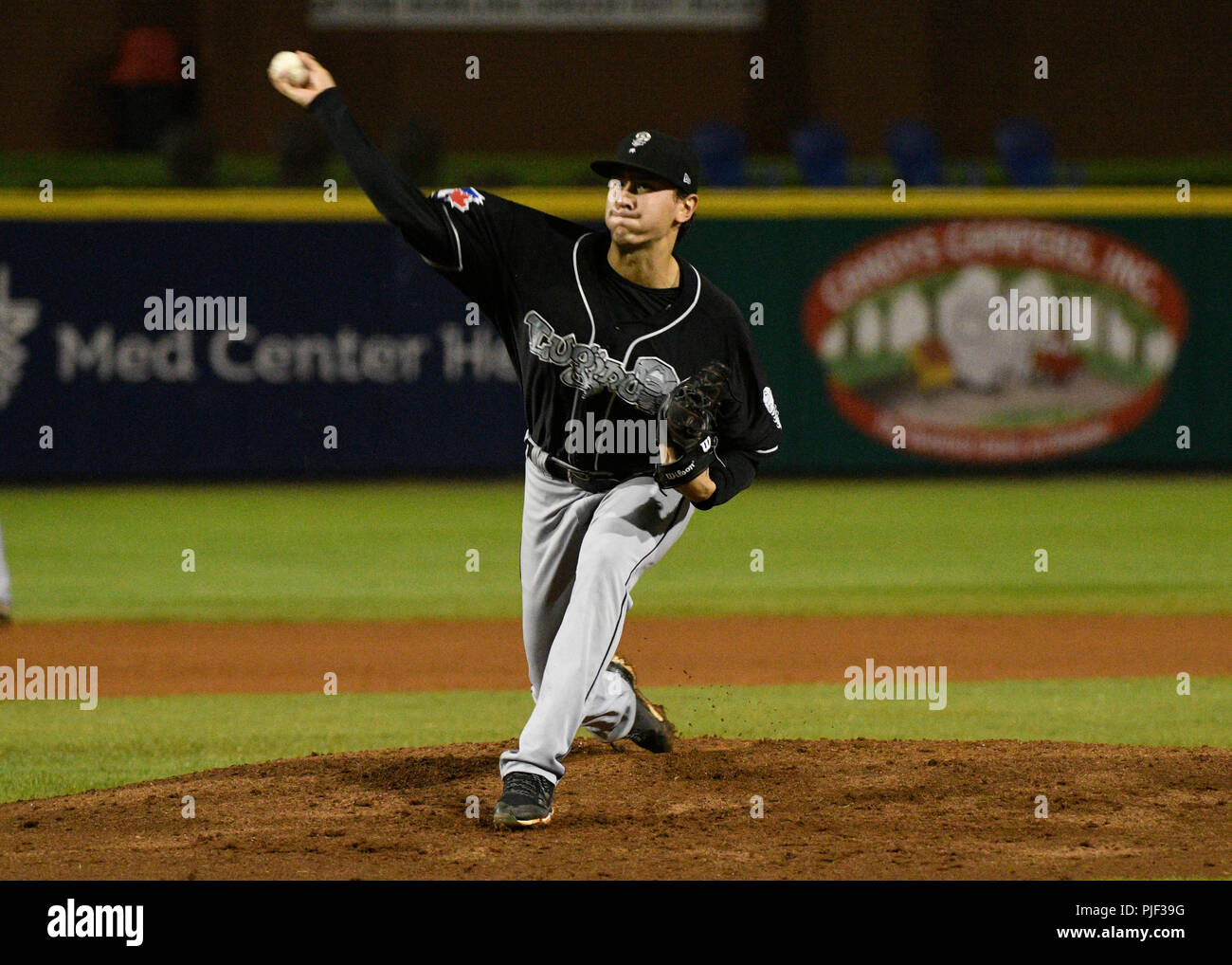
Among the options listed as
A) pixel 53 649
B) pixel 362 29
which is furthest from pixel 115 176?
pixel 53 649

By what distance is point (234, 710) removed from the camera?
7375mm

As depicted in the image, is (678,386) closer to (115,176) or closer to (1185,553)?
(1185,553)

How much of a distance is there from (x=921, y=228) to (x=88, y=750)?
979cm

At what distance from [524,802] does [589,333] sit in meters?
1.36

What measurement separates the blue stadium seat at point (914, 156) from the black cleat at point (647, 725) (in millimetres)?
12601

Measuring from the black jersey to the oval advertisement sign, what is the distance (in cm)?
953

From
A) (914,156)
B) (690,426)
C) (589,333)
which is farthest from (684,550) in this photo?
(914,156)

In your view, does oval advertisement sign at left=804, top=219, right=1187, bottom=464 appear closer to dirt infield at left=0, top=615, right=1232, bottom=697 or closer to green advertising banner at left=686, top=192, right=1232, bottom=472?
green advertising banner at left=686, top=192, right=1232, bottom=472

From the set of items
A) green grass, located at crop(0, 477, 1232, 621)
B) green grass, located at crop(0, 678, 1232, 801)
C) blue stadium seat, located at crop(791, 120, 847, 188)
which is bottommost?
green grass, located at crop(0, 678, 1232, 801)
